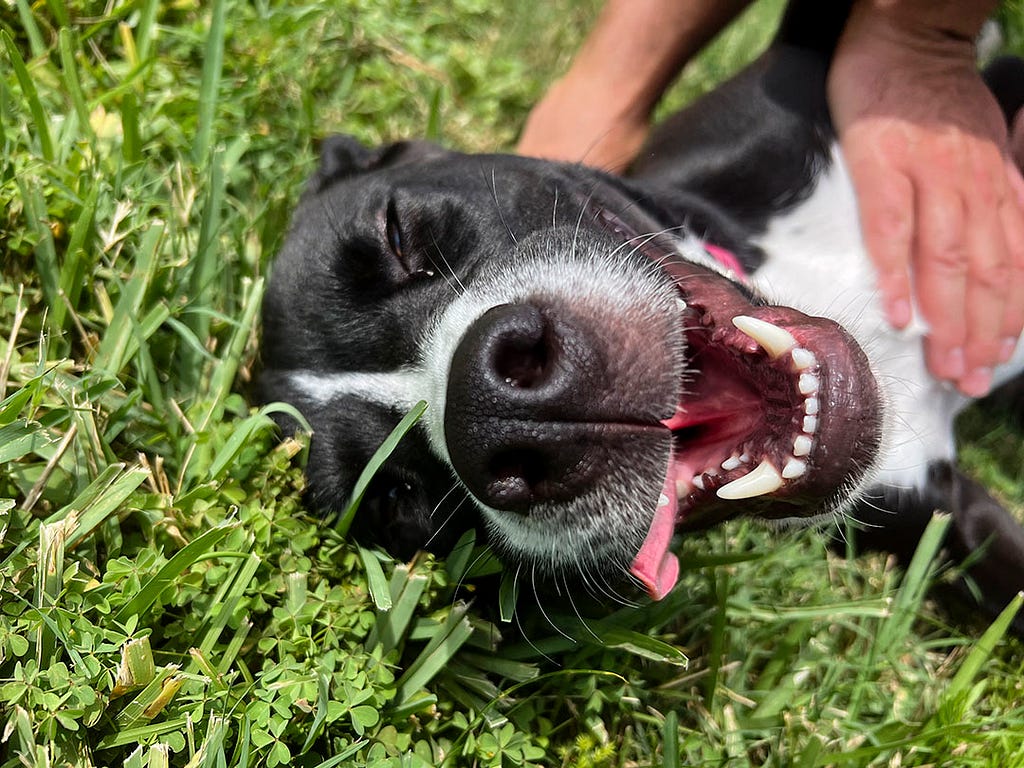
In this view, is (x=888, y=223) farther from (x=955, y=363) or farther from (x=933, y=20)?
(x=933, y=20)

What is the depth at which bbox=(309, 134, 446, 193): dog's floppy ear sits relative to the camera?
275 centimetres

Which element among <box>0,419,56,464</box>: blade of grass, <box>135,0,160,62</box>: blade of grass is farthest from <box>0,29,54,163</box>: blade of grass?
<box>0,419,56,464</box>: blade of grass

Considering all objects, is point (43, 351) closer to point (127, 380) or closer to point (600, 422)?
point (127, 380)

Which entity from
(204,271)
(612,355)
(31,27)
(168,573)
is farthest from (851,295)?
(31,27)

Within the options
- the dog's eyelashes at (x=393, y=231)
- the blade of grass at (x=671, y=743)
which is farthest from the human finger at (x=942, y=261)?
the dog's eyelashes at (x=393, y=231)

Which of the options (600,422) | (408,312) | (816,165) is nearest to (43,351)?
(408,312)

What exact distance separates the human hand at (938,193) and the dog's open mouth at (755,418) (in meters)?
0.72

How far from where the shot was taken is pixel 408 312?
207 cm

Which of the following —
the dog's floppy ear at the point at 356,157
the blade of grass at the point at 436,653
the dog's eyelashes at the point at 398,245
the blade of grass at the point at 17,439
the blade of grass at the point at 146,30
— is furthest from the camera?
the blade of grass at the point at 146,30

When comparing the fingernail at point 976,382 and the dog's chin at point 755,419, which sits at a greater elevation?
the dog's chin at point 755,419

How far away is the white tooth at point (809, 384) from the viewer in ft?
5.80

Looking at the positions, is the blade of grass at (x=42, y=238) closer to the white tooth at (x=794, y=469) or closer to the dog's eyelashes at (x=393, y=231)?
the dog's eyelashes at (x=393, y=231)

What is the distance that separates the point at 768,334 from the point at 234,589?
1.23 m

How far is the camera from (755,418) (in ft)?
6.23
